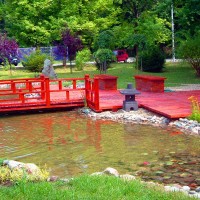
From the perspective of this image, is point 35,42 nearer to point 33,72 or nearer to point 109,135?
point 33,72

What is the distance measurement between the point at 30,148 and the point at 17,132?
2120 mm

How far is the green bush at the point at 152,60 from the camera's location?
87.1 ft

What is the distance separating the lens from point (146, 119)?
13.7 m

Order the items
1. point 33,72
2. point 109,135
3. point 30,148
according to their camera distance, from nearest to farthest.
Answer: point 30,148, point 109,135, point 33,72

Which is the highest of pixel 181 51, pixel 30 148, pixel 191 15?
pixel 191 15

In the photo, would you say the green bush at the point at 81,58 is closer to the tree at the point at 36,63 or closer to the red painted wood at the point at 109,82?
the tree at the point at 36,63

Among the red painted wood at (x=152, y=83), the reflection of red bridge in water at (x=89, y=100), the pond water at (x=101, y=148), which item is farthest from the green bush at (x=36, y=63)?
the pond water at (x=101, y=148)

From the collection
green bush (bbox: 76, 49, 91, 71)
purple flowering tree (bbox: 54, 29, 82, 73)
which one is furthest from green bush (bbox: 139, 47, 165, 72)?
purple flowering tree (bbox: 54, 29, 82, 73)

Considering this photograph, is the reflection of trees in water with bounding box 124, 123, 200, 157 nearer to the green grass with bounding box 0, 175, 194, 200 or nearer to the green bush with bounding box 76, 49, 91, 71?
the green grass with bounding box 0, 175, 194, 200

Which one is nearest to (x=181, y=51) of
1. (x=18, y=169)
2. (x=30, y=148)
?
(x=30, y=148)

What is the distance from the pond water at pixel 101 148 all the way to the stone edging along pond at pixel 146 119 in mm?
334

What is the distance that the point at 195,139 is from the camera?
11148 millimetres

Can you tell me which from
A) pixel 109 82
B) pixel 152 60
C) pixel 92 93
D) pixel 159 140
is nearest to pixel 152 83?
pixel 109 82

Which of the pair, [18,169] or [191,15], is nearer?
[18,169]
